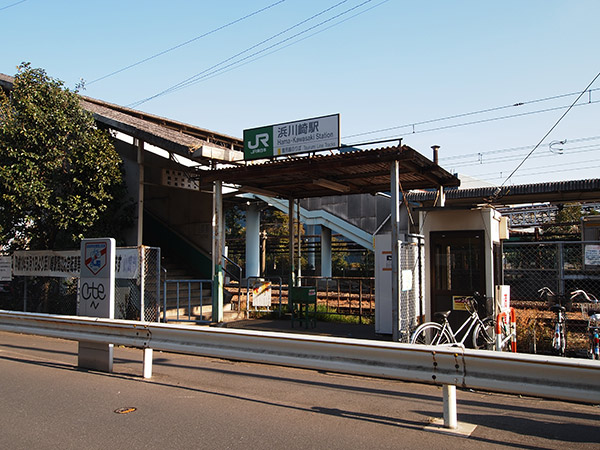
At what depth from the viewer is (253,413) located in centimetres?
573

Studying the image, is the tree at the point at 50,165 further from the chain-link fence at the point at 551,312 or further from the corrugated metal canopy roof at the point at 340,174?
the chain-link fence at the point at 551,312

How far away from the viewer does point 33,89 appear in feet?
46.7

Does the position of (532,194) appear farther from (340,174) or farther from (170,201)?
(170,201)

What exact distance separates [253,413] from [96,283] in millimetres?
4268

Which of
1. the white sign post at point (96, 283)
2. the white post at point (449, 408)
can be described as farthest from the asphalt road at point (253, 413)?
the white sign post at point (96, 283)

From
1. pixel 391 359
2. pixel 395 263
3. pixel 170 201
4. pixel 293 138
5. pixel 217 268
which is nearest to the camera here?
pixel 391 359

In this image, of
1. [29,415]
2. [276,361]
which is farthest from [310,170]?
[29,415]

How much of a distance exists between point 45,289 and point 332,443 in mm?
12142

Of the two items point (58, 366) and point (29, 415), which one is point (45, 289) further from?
point (29, 415)

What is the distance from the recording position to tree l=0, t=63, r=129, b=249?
1338cm

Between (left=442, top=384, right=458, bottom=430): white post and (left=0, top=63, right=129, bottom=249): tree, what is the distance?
11378mm

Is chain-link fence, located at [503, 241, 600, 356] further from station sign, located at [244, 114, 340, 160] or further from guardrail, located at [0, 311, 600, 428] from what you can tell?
guardrail, located at [0, 311, 600, 428]

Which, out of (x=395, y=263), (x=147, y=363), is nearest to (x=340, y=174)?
(x=395, y=263)

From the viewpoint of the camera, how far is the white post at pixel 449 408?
16.7 ft
